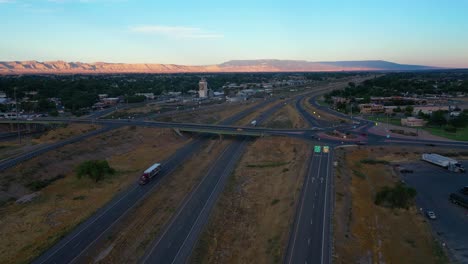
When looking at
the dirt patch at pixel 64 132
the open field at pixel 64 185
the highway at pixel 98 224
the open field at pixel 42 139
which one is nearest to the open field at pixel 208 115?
the open field at pixel 64 185

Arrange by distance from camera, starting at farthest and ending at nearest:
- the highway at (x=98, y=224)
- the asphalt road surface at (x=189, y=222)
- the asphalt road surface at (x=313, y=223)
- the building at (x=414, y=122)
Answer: the building at (x=414, y=122), the asphalt road surface at (x=189, y=222), the highway at (x=98, y=224), the asphalt road surface at (x=313, y=223)

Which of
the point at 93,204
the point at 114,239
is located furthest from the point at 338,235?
the point at 93,204

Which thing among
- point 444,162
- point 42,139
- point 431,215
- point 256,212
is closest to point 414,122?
point 444,162

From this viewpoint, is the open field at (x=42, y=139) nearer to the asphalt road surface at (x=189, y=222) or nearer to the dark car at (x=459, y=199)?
the asphalt road surface at (x=189, y=222)

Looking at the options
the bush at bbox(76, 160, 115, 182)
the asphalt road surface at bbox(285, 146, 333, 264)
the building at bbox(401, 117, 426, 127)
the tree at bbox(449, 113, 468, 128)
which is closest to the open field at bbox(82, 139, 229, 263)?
the bush at bbox(76, 160, 115, 182)

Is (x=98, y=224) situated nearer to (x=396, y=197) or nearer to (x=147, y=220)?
(x=147, y=220)

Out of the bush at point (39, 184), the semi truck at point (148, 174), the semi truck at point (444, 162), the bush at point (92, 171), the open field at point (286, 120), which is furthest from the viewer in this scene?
the open field at point (286, 120)
